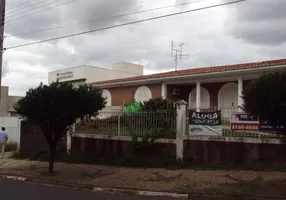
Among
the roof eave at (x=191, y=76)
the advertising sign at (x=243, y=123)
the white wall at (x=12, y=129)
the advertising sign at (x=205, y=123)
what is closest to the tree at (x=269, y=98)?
the advertising sign at (x=243, y=123)

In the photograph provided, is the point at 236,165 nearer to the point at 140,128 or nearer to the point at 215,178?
the point at 215,178

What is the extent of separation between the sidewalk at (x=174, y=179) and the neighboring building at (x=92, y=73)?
19.6 metres

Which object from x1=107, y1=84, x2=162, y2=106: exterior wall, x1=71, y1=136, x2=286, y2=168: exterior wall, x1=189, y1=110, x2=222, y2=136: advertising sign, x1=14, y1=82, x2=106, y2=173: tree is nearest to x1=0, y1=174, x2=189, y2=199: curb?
x1=14, y1=82, x2=106, y2=173: tree

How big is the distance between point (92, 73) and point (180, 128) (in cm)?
2316

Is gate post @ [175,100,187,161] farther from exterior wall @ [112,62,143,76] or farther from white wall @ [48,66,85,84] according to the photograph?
exterior wall @ [112,62,143,76]

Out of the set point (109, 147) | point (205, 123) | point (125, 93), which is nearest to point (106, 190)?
point (205, 123)

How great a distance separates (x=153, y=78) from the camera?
24.3 metres

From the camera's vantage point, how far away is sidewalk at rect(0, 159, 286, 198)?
9.56 meters

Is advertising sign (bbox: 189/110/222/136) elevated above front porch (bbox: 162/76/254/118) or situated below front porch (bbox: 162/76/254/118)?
below

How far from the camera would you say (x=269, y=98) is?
8.74m

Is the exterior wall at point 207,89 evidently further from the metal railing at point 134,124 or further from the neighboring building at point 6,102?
the neighboring building at point 6,102

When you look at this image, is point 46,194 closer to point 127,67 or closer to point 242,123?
point 242,123

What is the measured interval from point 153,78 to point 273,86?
51.9 feet

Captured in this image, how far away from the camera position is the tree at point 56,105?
12.4 m
